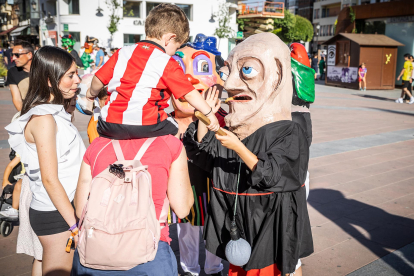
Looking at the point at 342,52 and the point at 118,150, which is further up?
the point at 342,52

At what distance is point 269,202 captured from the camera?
2010 millimetres

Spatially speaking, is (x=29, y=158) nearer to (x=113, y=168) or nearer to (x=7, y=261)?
(x=113, y=168)

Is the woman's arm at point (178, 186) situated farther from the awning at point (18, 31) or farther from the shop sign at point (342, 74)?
the awning at point (18, 31)

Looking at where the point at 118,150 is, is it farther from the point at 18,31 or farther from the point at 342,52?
the point at 18,31

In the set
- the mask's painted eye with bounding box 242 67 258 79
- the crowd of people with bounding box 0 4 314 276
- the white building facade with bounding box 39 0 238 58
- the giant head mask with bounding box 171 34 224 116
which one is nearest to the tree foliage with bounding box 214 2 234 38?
the white building facade with bounding box 39 0 238 58

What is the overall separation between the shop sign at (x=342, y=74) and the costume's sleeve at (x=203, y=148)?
60.8ft

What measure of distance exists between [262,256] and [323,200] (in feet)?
9.90

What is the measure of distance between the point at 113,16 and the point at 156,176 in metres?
30.0

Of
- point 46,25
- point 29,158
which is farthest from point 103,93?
point 46,25

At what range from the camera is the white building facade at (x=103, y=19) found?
29906 millimetres

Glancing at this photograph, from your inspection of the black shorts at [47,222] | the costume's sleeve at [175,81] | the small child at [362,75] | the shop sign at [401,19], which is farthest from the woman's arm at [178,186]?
the shop sign at [401,19]

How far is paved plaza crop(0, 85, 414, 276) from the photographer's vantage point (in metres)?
3.32

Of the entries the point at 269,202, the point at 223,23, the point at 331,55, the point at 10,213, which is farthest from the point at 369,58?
the point at 269,202

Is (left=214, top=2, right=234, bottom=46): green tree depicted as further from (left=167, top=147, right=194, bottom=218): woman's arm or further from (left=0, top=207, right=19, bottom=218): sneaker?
(left=167, top=147, right=194, bottom=218): woman's arm
